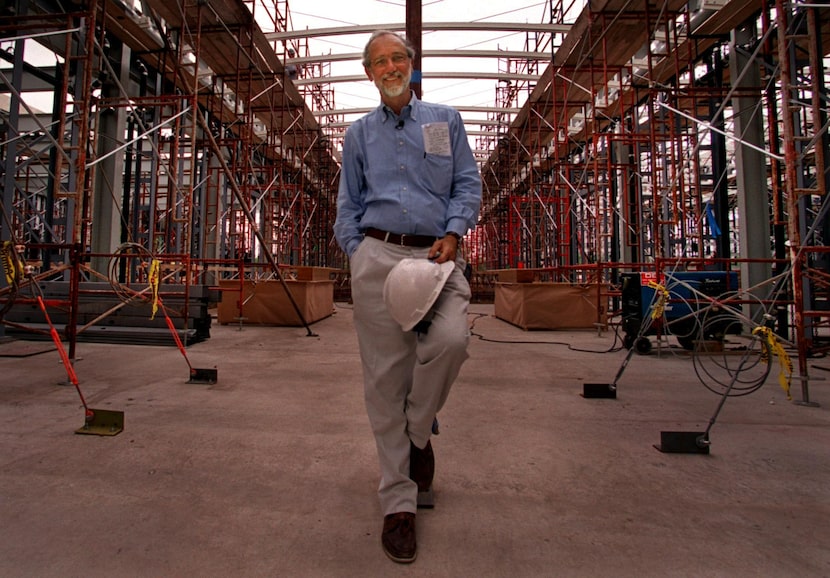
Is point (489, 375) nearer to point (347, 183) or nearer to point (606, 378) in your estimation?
point (606, 378)

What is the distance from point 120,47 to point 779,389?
38.0 ft

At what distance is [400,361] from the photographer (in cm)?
161

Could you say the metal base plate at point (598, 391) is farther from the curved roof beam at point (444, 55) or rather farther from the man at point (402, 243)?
the curved roof beam at point (444, 55)

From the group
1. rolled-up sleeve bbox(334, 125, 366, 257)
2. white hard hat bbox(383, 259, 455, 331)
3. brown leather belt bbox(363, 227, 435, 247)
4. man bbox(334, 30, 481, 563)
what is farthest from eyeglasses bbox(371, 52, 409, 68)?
white hard hat bbox(383, 259, 455, 331)

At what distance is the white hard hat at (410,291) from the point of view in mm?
1492

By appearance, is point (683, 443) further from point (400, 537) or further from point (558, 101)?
point (558, 101)

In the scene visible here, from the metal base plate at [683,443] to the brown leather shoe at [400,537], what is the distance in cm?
158

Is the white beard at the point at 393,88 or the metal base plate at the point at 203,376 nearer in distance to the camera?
the white beard at the point at 393,88

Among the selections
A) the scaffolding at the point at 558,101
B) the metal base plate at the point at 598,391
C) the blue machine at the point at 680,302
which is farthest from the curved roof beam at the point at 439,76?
the metal base plate at the point at 598,391

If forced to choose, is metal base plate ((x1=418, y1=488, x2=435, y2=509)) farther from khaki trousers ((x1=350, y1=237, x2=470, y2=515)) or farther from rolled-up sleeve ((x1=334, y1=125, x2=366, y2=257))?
rolled-up sleeve ((x1=334, y1=125, x2=366, y2=257))

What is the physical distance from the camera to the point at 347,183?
73.7 inches

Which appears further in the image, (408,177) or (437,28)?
(437,28)

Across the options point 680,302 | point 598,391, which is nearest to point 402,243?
point 598,391

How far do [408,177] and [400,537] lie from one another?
1.30 metres
